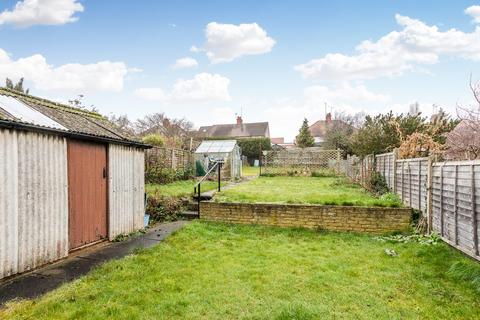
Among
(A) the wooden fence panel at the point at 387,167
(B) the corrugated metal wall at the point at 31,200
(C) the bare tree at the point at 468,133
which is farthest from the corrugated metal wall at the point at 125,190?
(C) the bare tree at the point at 468,133

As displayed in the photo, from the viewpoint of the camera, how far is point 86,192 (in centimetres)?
648

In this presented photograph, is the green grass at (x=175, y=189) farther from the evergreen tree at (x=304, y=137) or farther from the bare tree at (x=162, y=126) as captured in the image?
the evergreen tree at (x=304, y=137)

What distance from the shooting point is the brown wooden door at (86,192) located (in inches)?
241

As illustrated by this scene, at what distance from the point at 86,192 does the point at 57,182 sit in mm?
926

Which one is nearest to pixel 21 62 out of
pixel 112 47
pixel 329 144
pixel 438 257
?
pixel 112 47

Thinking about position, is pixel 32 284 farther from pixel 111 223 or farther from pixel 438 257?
pixel 438 257

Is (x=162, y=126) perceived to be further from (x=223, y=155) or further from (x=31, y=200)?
(x=31, y=200)

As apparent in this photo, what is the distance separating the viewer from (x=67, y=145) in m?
5.95

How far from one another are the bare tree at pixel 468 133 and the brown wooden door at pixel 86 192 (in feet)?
32.6

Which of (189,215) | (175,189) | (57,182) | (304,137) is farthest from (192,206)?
(304,137)

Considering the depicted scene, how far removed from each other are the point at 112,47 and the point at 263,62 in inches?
341

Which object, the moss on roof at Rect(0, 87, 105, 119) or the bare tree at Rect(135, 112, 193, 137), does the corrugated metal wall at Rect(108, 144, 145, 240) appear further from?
the bare tree at Rect(135, 112, 193, 137)

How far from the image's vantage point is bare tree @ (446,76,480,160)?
349 inches

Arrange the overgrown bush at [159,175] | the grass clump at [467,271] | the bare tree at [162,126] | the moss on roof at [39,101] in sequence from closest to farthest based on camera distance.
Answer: the grass clump at [467,271] → the moss on roof at [39,101] → the overgrown bush at [159,175] → the bare tree at [162,126]
